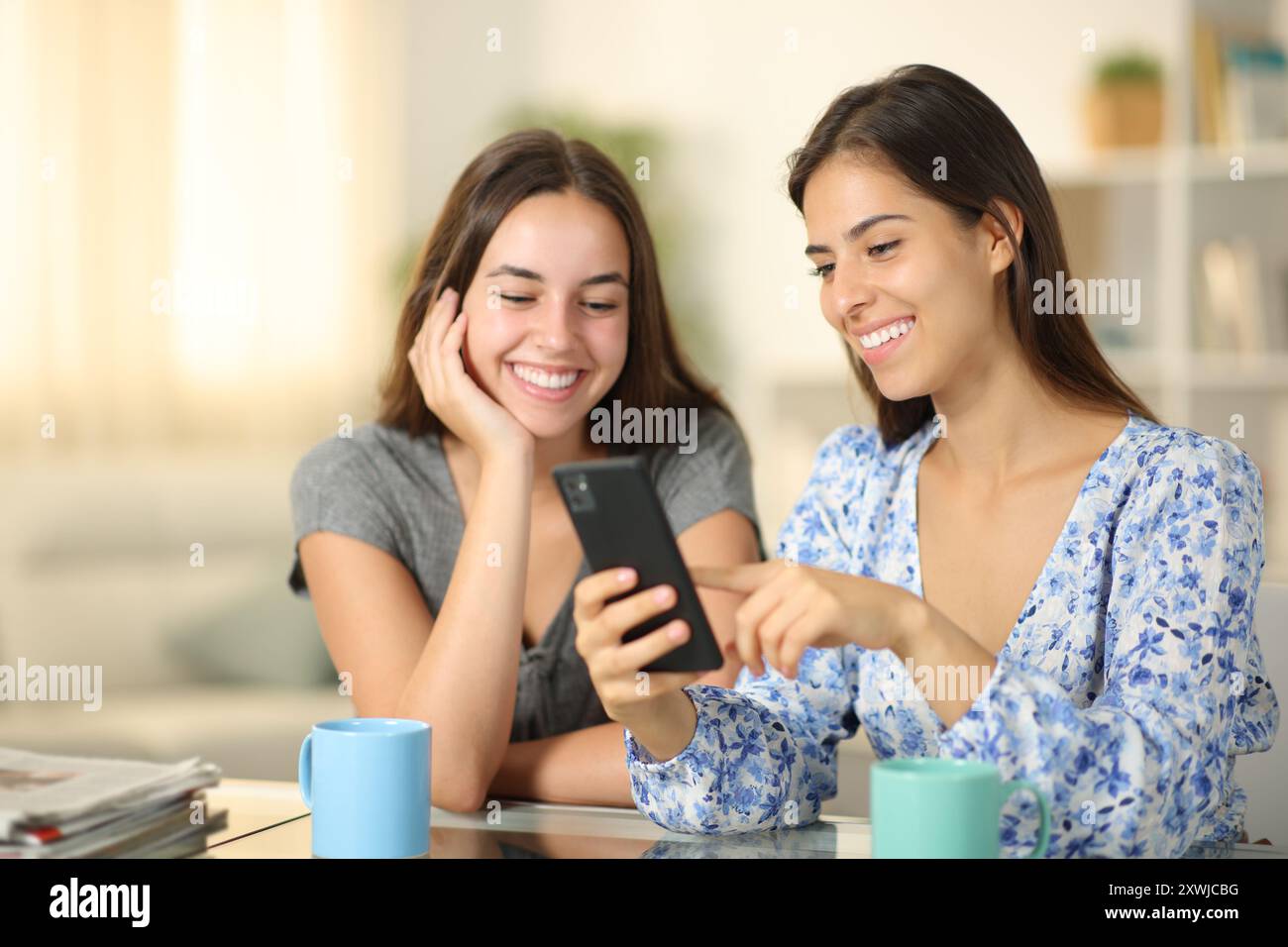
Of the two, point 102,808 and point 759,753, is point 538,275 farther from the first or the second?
point 102,808

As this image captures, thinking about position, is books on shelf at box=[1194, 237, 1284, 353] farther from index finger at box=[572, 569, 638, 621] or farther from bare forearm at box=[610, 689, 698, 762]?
index finger at box=[572, 569, 638, 621]

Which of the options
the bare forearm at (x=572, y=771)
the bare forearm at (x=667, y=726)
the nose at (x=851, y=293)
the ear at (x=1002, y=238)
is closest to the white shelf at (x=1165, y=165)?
the ear at (x=1002, y=238)

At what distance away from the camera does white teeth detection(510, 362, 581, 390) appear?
5.48 feet

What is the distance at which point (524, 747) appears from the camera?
1522 millimetres

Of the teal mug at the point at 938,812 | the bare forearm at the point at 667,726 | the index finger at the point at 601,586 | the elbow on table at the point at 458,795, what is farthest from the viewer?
the elbow on table at the point at 458,795

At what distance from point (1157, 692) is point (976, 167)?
0.54 m

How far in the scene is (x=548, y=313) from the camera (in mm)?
1656

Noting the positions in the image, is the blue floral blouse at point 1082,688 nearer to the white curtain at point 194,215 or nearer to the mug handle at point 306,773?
the mug handle at point 306,773

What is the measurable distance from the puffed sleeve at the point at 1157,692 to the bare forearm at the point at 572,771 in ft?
1.26

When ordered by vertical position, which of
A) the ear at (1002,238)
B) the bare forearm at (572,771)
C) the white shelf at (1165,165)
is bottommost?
the bare forearm at (572,771)

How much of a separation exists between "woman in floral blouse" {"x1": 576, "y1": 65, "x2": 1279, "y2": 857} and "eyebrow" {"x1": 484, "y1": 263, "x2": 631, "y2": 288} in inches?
11.5

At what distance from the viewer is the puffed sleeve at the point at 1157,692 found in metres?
1.04

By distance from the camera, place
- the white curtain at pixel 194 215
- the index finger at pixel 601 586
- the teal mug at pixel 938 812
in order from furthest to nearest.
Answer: the white curtain at pixel 194 215 → the index finger at pixel 601 586 → the teal mug at pixel 938 812
